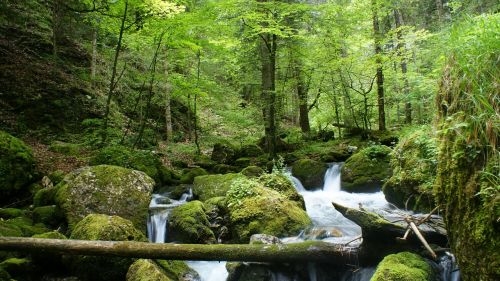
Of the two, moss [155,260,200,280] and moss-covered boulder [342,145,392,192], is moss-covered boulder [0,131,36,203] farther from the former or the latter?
moss-covered boulder [342,145,392,192]

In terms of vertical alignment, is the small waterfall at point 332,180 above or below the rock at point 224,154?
below

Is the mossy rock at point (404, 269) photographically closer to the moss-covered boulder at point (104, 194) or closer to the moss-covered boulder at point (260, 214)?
the moss-covered boulder at point (260, 214)

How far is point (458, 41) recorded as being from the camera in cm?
364

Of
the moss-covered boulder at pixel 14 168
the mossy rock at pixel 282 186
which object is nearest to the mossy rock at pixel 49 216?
the moss-covered boulder at pixel 14 168

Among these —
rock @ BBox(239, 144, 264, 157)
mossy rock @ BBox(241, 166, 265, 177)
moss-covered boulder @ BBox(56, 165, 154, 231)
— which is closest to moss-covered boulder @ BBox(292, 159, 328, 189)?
mossy rock @ BBox(241, 166, 265, 177)

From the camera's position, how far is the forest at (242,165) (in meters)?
3.48

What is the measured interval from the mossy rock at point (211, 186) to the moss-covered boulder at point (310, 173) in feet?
9.67

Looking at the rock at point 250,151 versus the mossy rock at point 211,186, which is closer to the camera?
the mossy rock at point 211,186

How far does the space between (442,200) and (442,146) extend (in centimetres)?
57

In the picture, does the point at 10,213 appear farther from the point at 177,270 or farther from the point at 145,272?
the point at 145,272

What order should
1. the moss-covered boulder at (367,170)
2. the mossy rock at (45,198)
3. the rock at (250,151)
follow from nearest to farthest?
the mossy rock at (45,198), the moss-covered boulder at (367,170), the rock at (250,151)

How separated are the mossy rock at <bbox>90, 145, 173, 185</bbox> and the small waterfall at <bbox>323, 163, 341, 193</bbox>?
5062 millimetres

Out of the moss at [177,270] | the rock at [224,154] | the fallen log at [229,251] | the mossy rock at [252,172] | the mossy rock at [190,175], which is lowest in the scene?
the moss at [177,270]

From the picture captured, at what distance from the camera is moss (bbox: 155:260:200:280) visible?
215 inches
